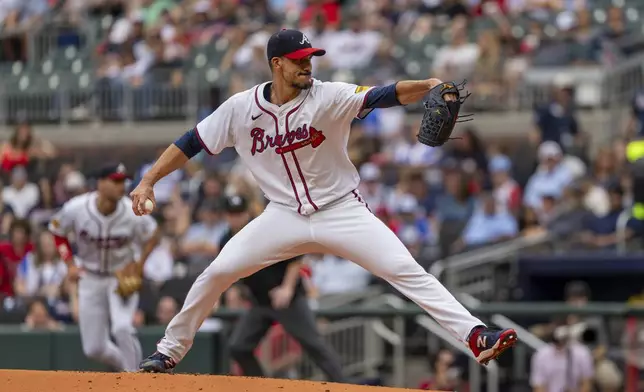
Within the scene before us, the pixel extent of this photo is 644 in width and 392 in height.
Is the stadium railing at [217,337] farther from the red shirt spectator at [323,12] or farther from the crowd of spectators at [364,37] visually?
the red shirt spectator at [323,12]

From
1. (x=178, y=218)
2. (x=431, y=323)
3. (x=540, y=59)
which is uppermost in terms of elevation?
(x=540, y=59)

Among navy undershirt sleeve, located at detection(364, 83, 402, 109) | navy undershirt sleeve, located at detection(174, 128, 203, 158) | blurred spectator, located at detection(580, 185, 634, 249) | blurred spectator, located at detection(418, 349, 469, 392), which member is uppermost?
navy undershirt sleeve, located at detection(364, 83, 402, 109)

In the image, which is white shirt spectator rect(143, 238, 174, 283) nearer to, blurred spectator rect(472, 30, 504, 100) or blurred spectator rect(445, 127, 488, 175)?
blurred spectator rect(445, 127, 488, 175)

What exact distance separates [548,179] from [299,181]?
7.35 metres

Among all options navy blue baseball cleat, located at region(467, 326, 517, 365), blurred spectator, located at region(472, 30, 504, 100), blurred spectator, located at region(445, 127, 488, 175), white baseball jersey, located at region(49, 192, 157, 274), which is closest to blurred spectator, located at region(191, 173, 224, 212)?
blurred spectator, located at region(445, 127, 488, 175)

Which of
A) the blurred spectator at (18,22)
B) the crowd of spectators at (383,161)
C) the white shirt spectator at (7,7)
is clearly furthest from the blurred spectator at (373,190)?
the white shirt spectator at (7,7)

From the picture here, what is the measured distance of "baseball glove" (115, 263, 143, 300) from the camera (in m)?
9.78

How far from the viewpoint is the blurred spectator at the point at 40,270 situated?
537 inches

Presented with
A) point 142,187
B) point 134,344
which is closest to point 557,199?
point 134,344

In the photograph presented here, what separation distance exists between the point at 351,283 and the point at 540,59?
4773mm

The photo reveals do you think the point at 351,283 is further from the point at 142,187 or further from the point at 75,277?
the point at 142,187

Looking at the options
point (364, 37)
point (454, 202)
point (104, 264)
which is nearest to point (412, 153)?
point (454, 202)

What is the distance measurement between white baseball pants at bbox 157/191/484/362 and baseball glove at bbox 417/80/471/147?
638 millimetres

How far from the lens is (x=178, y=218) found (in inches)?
593
